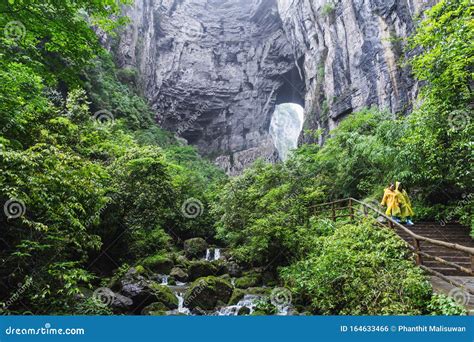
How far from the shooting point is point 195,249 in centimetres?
1725

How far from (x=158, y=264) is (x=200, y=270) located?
177 centimetres

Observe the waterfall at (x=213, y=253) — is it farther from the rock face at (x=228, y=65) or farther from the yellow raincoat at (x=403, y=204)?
the rock face at (x=228, y=65)

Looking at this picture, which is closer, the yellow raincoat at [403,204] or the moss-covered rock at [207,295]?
the yellow raincoat at [403,204]

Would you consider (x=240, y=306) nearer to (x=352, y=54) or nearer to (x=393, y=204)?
(x=393, y=204)

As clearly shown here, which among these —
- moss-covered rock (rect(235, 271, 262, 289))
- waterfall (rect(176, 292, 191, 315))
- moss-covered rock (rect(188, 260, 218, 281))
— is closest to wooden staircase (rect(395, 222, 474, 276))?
moss-covered rock (rect(235, 271, 262, 289))

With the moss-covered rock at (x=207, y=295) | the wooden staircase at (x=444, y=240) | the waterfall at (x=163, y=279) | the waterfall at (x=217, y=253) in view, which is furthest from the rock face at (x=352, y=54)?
the waterfall at (x=163, y=279)

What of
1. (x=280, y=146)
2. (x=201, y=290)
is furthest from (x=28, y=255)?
(x=280, y=146)

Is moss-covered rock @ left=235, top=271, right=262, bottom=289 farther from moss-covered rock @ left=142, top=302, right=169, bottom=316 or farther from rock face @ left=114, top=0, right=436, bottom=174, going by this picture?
rock face @ left=114, top=0, right=436, bottom=174

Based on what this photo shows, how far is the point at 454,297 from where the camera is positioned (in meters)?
5.15

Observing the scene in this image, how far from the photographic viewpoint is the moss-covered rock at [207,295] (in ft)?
30.9

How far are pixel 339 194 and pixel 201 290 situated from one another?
9.32m

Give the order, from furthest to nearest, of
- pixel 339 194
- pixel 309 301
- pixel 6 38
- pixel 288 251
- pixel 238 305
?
pixel 339 194 → pixel 288 251 → pixel 238 305 → pixel 309 301 → pixel 6 38

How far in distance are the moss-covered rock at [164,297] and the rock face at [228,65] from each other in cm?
2369

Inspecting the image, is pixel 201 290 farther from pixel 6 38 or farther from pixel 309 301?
pixel 6 38
